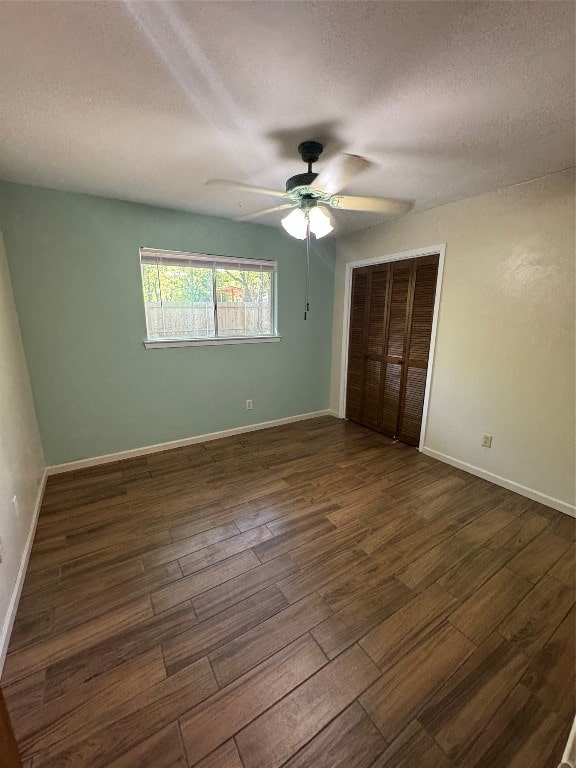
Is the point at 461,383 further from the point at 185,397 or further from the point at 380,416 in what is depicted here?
the point at 185,397

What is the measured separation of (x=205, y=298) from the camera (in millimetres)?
3096

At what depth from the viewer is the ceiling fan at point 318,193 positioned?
1623 millimetres

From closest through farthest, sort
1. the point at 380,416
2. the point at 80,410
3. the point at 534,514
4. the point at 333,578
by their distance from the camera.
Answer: the point at 333,578 → the point at 534,514 → the point at 80,410 → the point at 380,416

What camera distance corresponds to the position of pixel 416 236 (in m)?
2.89

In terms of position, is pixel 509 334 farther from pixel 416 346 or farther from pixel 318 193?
pixel 318 193

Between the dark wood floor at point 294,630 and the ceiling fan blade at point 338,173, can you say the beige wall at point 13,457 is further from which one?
the ceiling fan blade at point 338,173

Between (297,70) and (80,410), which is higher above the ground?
(297,70)

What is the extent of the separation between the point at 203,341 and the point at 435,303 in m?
2.28

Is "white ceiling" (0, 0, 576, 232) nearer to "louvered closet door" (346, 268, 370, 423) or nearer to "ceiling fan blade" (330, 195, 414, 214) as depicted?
Result: "ceiling fan blade" (330, 195, 414, 214)

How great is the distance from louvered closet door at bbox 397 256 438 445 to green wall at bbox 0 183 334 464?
1.25 meters

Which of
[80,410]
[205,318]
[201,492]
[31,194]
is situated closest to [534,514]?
[201,492]

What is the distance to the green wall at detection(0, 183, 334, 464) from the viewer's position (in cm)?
234

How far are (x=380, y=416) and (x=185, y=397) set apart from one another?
86.7 inches

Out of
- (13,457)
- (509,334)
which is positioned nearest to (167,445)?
(13,457)
